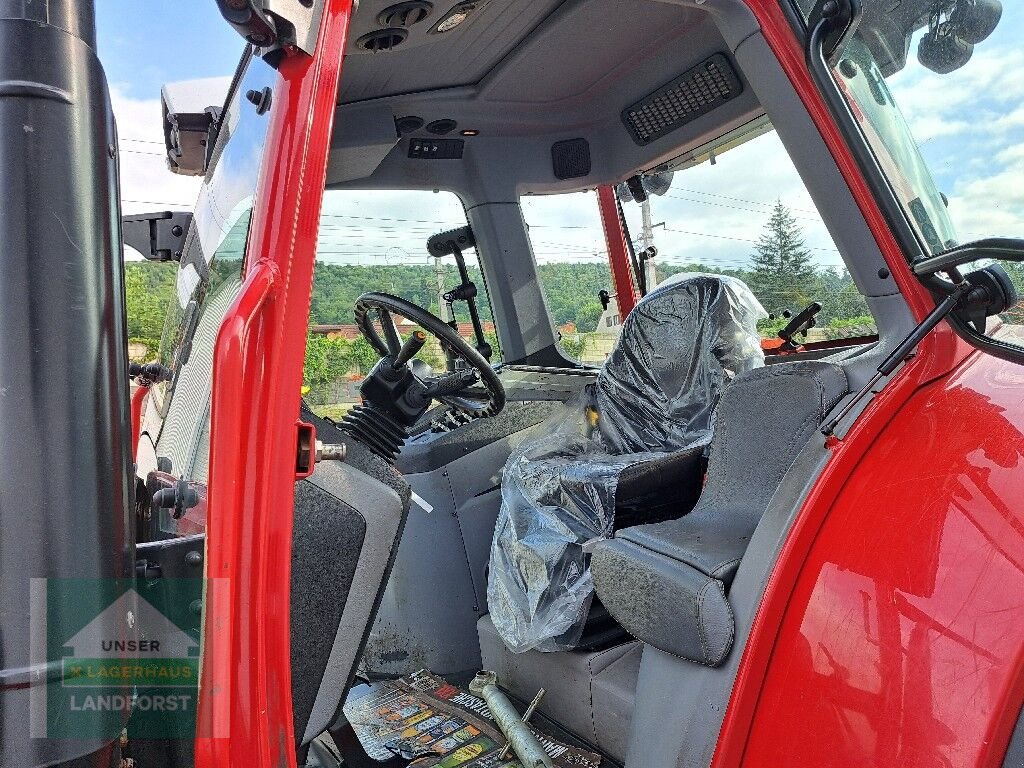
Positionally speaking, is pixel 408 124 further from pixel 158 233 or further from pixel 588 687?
pixel 588 687

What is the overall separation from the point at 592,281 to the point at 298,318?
8.24 ft

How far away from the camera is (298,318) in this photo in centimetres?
103

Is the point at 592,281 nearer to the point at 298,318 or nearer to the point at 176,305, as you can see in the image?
the point at 176,305

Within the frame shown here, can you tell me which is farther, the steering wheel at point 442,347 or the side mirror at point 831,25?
the steering wheel at point 442,347

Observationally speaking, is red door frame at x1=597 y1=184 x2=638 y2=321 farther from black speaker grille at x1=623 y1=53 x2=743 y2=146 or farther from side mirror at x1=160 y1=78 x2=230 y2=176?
side mirror at x1=160 y1=78 x2=230 y2=176

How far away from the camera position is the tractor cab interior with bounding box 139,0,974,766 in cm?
133

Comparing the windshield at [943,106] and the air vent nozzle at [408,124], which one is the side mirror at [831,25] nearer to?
the windshield at [943,106]

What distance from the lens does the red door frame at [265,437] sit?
92 cm

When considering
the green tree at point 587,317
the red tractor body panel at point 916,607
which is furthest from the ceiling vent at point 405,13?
the green tree at point 587,317

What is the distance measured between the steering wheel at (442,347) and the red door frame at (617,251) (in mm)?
1079

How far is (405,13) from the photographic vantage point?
1682 millimetres

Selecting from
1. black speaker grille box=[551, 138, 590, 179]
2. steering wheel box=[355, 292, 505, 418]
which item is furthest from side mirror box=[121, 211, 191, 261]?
black speaker grille box=[551, 138, 590, 179]

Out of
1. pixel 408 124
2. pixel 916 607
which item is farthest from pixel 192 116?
pixel 916 607

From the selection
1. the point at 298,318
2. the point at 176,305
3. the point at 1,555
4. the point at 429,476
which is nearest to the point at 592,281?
the point at 429,476
